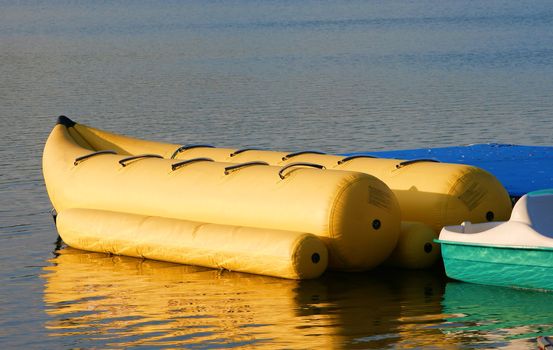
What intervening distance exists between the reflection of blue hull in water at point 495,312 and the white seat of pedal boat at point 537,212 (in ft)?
2.08

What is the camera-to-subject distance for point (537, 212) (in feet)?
41.9

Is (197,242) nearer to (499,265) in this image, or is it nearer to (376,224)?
(376,224)

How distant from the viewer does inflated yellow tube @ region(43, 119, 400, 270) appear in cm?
1318

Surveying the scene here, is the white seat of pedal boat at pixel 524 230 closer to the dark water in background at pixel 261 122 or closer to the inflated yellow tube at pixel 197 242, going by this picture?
the dark water in background at pixel 261 122

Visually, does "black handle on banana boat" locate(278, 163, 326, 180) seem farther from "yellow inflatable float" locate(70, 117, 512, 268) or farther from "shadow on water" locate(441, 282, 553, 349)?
"shadow on water" locate(441, 282, 553, 349)

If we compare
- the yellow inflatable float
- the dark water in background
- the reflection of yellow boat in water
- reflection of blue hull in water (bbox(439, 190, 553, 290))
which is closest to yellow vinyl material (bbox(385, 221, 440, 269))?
the yellow inflatable float

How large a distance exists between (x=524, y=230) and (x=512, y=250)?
0.74 ft

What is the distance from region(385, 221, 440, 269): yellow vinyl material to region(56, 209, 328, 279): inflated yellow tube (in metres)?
1.04

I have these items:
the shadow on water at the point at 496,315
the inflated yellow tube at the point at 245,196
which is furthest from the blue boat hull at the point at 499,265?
the inflated yellow tube at the point at 245,196

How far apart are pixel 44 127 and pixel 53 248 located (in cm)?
1307

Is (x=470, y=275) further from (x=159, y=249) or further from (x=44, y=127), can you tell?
(x=44, y=127)

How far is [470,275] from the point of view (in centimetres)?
1304

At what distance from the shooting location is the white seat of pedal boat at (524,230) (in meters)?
12.4

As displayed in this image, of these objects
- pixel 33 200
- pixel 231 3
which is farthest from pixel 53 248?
pixel 231 3
